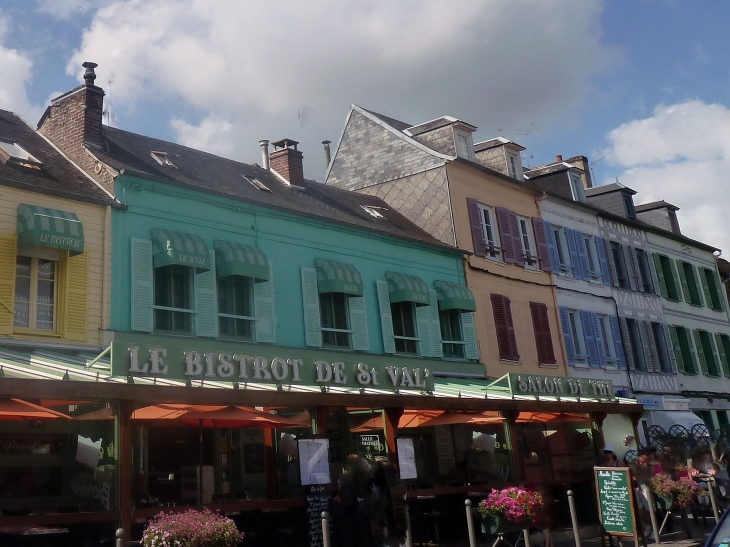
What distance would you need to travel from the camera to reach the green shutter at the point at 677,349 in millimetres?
25223

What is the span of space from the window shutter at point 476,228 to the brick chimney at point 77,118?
938 cm

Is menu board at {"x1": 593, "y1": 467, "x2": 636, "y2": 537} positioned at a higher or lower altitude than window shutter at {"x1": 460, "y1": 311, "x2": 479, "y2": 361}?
lower

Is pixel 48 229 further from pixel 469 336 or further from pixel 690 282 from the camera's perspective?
pixel 690 282

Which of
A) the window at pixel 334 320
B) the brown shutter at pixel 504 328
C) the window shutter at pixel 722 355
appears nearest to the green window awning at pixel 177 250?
the window at pixel 334 320

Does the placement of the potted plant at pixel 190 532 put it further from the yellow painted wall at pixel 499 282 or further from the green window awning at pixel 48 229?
the yellow painted wall at pixel 499 282

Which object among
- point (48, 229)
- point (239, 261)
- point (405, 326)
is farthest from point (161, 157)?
point (405, 326)

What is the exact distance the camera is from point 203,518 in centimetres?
791

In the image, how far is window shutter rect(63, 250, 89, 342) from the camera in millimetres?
11578

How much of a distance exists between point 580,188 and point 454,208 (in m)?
7.15

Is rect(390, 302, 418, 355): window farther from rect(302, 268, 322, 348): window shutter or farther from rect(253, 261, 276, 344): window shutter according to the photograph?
rect(253, 261, 276, 344): window shutter

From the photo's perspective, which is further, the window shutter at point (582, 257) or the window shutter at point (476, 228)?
the window shutter at point (582, 257)

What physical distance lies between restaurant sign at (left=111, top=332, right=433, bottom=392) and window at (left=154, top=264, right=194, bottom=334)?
1.22 feet

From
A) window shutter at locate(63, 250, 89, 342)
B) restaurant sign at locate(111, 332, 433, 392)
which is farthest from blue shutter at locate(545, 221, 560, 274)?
window shutter at locate(63, 250, 89, 342)

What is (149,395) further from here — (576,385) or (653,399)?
(653,399)
